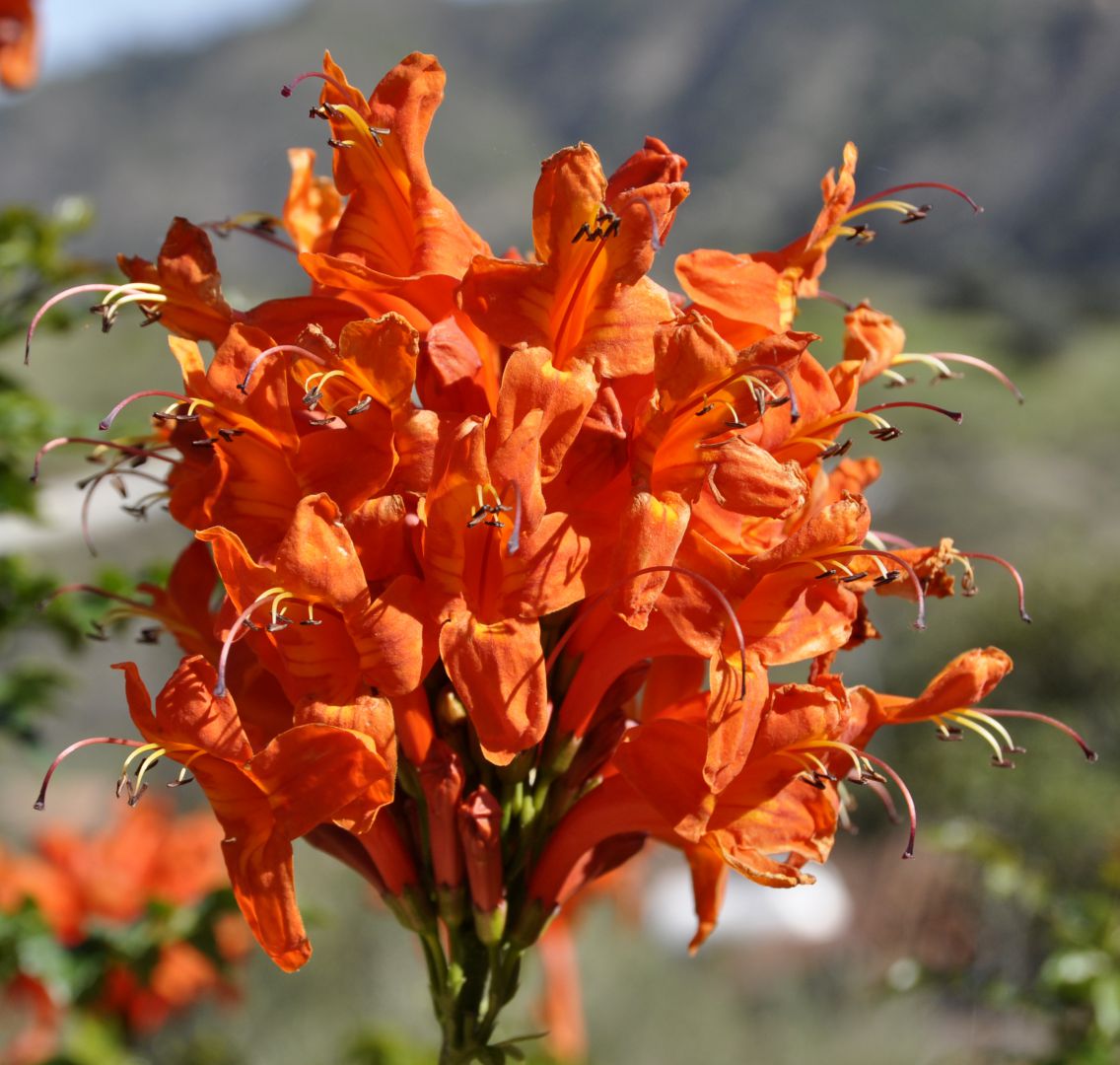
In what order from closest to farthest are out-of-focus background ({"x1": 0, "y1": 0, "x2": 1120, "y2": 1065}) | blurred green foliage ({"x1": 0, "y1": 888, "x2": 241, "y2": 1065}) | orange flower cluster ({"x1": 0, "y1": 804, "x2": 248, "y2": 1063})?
blurred green foliage ({"x1": 0, "y1": 888, "x2": 241, "y2": 1065}), orange flower cluster ({"x1": 0, "y1": 804, "x2": 248, "y2": 1063}), out-of-focus background ({"x1": 0, "y1": 0, "x2": 1120, "y2": 1065})

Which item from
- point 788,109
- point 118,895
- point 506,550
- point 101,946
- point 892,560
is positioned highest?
point 506,550

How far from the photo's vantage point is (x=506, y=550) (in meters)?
1.61

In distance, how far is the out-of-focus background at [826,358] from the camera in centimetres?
639

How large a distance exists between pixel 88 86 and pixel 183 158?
30804mm

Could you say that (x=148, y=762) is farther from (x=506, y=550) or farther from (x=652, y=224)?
(x=652, y=224)

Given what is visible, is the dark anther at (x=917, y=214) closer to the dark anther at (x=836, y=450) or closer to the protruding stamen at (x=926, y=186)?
the protruding stamen at (x=926, y=186)

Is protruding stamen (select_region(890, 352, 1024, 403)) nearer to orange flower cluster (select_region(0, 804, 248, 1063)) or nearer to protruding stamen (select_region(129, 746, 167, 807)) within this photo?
protruding stamen (select_region(129, 746, 167, 807))

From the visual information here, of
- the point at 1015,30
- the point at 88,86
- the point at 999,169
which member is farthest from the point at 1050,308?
the point at 88,86

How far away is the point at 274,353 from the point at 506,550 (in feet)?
1.40

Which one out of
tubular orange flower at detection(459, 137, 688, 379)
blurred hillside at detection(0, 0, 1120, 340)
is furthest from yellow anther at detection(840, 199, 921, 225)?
blurred hillside at detection(0, 0, 1120, 340)

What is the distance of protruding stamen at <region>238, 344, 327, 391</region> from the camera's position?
1.61m

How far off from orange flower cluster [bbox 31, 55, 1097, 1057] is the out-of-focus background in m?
0.41

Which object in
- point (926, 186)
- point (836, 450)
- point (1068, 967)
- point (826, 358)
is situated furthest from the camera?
point (826, 358)

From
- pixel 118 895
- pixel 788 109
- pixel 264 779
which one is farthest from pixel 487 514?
pixel 788 109
